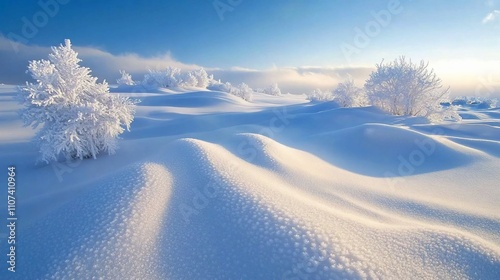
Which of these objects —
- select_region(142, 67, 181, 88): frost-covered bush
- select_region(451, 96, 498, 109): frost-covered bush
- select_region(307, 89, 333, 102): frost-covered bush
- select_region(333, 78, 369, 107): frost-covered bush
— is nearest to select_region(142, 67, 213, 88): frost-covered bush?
select_region(142, 67, 181, 88): frost-covered bush

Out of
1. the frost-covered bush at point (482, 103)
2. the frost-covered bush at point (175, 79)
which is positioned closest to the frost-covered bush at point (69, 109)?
the frost-covered bush at point (175, 79)

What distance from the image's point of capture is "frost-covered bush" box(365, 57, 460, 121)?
10344 mm

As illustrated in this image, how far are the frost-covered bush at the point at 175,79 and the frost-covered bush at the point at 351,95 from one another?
23.7m

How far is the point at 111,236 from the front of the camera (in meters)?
2.87

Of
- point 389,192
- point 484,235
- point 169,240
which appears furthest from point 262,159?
point 484,235

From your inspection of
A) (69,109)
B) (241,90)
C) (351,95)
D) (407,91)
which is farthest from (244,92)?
(69,109)

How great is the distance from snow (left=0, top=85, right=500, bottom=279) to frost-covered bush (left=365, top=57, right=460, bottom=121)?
415cm

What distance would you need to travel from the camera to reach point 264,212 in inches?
121

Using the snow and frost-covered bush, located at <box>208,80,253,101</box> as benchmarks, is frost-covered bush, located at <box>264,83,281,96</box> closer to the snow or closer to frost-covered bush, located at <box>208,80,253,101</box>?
frost-covered bush, located at <box>208,80,253,101</box>

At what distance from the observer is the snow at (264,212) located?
2.48 metres

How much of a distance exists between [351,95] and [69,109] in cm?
1301

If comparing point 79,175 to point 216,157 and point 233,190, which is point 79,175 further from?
point 233,190

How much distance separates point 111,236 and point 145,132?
7.34 metres

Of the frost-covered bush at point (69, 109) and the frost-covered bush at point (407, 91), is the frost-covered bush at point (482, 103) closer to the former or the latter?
the frost-covered bush at point (407, 91)
